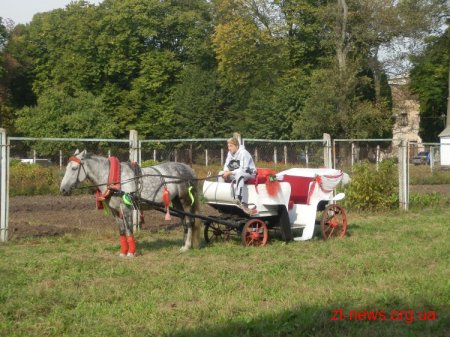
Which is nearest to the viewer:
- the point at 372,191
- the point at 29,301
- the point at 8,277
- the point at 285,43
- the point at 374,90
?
the point at 29,301

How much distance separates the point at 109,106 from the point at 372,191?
131ft

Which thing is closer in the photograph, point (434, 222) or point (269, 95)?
point (434, 222)

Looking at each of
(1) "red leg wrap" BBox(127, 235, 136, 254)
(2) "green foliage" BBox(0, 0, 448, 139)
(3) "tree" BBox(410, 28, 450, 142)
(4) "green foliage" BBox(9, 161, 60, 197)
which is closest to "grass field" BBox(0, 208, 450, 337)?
(1) "red leg wrap" BBox(127, 235, 136, 254)

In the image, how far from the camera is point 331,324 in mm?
6359

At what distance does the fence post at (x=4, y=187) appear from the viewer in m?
12.4

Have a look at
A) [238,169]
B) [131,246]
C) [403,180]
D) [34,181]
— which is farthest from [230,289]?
[34,181]

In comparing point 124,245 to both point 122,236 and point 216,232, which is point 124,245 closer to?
point 122,236

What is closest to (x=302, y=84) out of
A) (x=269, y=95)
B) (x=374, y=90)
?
(x=269, y=95)

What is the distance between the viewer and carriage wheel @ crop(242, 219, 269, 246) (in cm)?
1157

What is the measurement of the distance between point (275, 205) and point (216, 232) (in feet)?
4.31

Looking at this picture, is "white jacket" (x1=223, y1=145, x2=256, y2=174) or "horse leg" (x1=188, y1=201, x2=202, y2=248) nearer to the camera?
"white jacket" (x1=223, y1=145, x2=256, y2=174)

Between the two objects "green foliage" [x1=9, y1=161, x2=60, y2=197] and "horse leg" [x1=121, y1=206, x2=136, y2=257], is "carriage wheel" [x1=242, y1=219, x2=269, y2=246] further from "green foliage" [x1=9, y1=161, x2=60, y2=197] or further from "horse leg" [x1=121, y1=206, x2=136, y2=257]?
"green foliage" [x1=9, y1=161, x2=60, y2=197]

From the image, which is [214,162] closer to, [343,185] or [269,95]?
[343,185]

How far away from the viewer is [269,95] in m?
50.6
